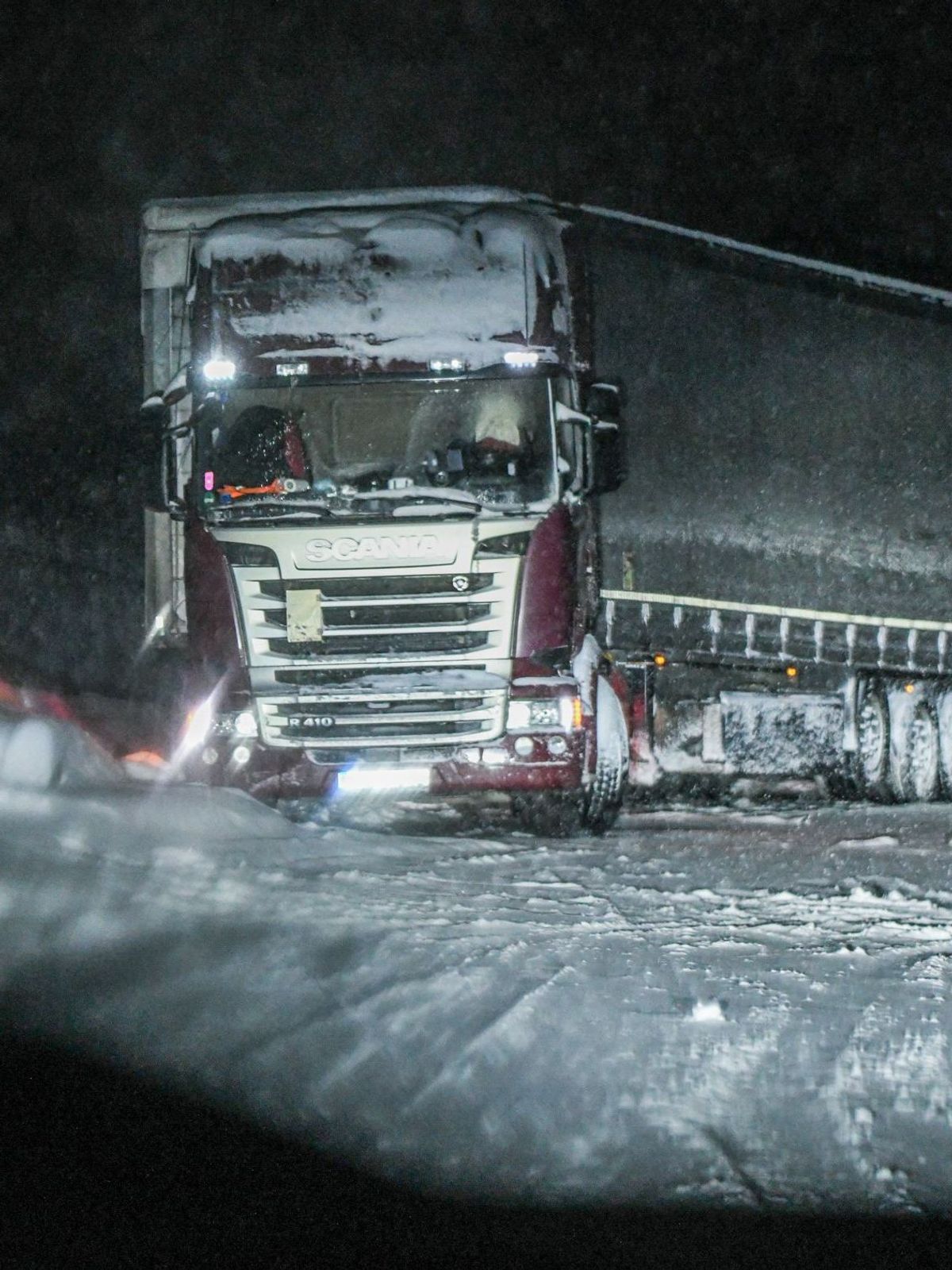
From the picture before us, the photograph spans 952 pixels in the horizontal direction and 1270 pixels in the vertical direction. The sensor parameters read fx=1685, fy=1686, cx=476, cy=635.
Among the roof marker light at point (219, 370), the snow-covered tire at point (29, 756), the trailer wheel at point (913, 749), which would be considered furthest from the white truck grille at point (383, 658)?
the trailer wheel at point (913, 749)

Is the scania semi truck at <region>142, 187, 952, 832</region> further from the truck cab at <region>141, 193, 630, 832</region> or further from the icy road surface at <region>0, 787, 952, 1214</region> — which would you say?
the icy road surface at <region>0, 787, 952, 1214</region>

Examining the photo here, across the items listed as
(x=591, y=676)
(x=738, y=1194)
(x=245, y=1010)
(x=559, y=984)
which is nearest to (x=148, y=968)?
(x=245, y=1010)

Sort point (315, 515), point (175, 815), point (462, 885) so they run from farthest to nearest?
point (315, 515) → point (175, 815) → point (462, 885)

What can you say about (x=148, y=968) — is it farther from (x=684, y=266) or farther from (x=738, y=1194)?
(x=684, y=266)

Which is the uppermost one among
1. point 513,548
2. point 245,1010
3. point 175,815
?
point 513,548

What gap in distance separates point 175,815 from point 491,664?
6.61 feet

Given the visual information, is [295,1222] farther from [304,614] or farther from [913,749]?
[913,749]

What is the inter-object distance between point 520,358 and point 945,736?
4653 mm

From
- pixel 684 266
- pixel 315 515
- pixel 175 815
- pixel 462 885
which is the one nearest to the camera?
pixel 462 885

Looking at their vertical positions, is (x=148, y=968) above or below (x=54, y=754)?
below

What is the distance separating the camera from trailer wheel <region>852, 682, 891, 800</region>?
472 inches

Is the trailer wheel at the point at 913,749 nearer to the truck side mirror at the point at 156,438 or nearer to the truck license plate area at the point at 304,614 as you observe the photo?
the truck license plate area at the point at 304,614

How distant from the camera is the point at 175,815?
8.52 meters

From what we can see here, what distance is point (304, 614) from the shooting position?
9344 millimetres
